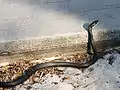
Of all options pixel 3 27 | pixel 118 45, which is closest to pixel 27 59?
pixel 3 27

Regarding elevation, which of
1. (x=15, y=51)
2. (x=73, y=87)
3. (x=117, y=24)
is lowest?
(x=73, y=87)

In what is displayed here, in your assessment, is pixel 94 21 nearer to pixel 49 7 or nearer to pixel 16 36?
pixel 49 7

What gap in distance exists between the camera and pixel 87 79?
218 centimetres

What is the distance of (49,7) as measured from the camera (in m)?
2.58

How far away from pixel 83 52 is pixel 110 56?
241mm

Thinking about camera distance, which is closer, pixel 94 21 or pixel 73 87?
pixel 73 87

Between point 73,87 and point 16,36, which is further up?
point 16,36

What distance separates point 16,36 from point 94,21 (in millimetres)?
701

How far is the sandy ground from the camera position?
2.12 meters

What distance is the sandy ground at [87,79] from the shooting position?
2.12m

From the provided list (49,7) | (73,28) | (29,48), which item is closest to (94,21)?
(73,28)

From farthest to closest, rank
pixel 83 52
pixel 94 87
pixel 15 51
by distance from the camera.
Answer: pixel 83 52, pixel 15 51, pixel 94 87

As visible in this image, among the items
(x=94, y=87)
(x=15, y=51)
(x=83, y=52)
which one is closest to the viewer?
(x=94, y=87)

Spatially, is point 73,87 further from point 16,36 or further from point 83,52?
point 16,36
